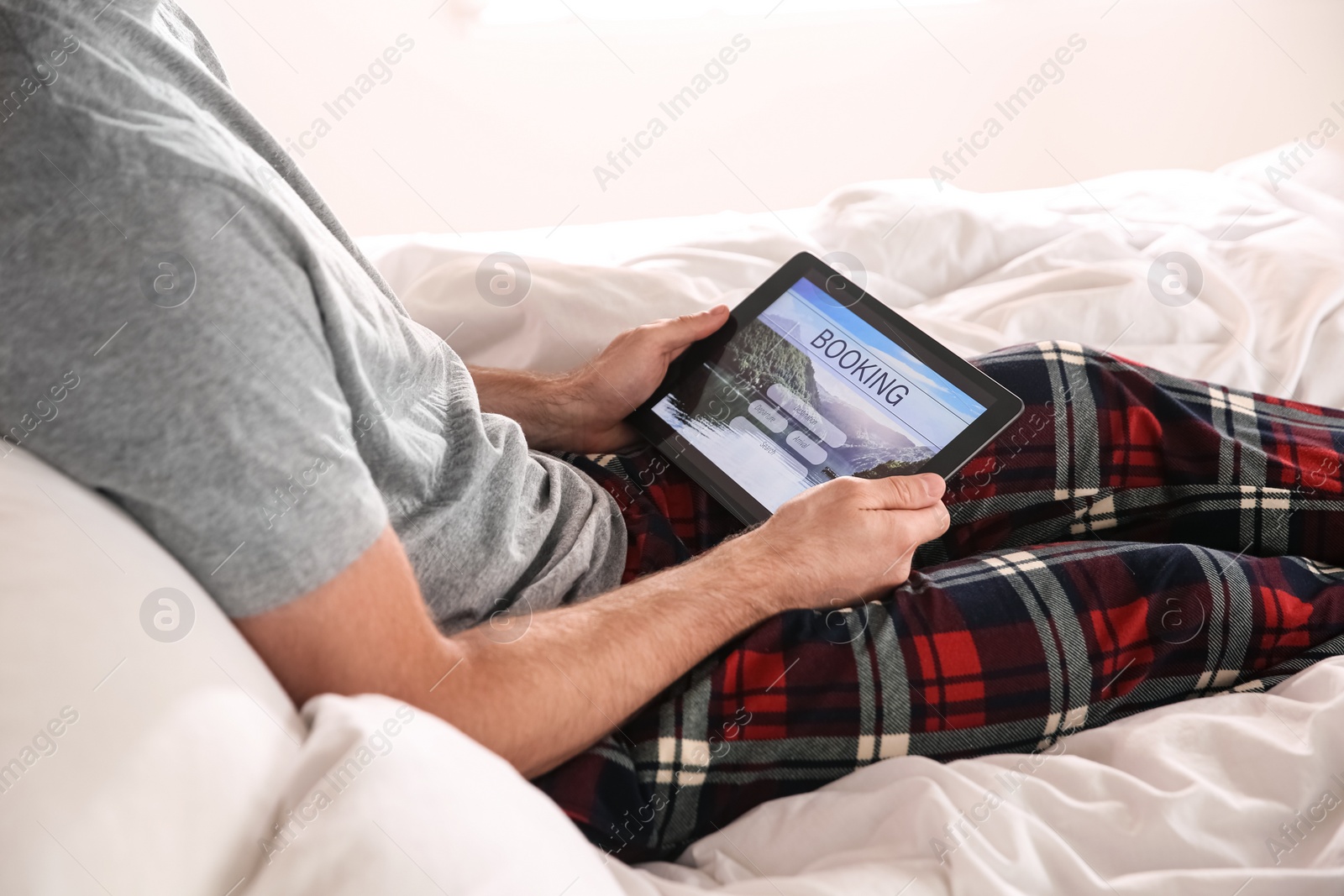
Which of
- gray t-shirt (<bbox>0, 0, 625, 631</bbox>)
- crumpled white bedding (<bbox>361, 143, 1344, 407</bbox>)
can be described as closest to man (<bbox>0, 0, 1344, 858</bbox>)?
gray t-shirt (<bbox>0, 0, 625, 631</bbox>)

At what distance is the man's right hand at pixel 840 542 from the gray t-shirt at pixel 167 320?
35cm

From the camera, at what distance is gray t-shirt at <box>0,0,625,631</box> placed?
1.60 ft

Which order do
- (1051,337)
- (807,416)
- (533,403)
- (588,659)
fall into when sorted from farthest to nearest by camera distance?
(1051,337) → (533,403) → (807,416) → (588,659)

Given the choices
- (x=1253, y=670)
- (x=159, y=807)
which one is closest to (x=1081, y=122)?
(x=1253, y=670)

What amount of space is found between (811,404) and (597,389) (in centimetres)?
22

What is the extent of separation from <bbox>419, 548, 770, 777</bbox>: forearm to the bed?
2.7 inches

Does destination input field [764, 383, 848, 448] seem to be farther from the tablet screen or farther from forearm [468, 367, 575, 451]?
forearm [468, 367, 575, 451]

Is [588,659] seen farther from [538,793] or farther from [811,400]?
[811,400]

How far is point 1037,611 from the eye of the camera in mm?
762

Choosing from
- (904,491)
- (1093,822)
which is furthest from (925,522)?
(1093,822)

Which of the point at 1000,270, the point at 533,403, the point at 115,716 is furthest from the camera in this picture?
the point at 1000,270

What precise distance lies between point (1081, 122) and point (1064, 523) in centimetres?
145

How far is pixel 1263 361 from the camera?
3.48 feet

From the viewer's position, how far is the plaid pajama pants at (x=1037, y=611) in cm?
71
